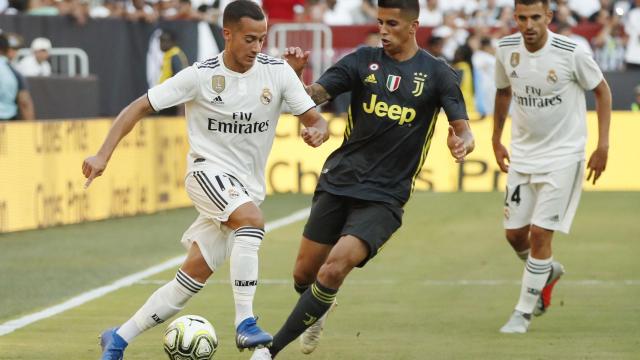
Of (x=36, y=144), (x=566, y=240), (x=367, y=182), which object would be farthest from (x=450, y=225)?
(x=367, y=182)

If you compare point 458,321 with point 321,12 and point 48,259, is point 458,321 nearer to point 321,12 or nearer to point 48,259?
point 48,259

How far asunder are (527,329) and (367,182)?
7.03 ft

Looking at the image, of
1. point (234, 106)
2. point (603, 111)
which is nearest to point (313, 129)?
point (234, 106)

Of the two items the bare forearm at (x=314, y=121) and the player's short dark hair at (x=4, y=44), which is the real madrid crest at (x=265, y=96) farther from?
the player's short dark hair at (x=4, y=44)

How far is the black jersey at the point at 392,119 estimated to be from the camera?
28.7ft

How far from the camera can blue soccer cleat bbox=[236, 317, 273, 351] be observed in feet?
26.4

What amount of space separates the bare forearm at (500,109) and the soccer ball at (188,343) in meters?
3.23

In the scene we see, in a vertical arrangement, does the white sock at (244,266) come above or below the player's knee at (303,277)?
above

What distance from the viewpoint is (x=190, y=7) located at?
2612cm

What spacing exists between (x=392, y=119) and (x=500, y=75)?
1.96 meters

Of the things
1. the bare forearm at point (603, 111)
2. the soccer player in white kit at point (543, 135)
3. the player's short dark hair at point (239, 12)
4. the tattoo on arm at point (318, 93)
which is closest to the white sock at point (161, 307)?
the tattoo on arm at point (318, 93)

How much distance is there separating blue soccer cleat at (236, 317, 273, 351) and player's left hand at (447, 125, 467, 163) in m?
1.45

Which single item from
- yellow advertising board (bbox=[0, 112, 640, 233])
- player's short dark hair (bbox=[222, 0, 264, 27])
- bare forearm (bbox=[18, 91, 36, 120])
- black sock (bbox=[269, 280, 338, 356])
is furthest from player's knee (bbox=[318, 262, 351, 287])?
bare forearm (bbox=[18, 91, 36, 120])

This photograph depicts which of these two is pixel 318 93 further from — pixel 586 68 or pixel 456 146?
pixel 586 68
